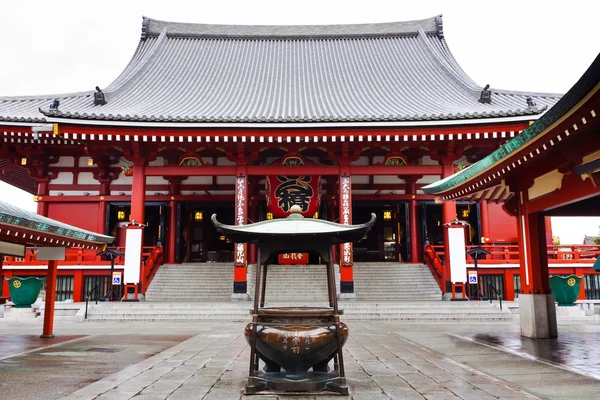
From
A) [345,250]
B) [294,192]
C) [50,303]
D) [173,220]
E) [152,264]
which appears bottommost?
[50,303]

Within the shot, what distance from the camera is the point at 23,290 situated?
48.2ft

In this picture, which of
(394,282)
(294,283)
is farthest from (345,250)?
(394,282)

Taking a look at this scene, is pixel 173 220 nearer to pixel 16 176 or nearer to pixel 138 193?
pixel 138 193

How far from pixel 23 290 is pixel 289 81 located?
13634 mm

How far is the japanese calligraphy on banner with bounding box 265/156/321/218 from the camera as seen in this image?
1727cm

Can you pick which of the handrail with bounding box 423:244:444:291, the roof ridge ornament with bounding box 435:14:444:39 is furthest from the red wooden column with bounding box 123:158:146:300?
the roof ridge ornament with bounding box 435:14:444:39

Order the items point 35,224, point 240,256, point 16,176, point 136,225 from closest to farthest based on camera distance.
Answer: point 35,224
point 136,225
point 240,256
point 16,176

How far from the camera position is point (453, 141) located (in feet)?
53.4

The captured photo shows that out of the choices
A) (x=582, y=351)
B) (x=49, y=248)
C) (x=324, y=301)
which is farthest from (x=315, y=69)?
(x=582, y=351)

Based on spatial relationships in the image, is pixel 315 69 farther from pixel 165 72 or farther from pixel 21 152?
pixel 21 152

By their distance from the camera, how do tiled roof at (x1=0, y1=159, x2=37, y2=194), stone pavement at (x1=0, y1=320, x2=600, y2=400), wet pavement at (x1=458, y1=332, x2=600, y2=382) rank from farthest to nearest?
tiled roof at (x1=0, y1=159, x2=37, y2=194)
wet pavement at (x1=458, y1=332, x2=600, y2=382)
stone pavement at (x1=0, y1=320, x2=600, y2=400)

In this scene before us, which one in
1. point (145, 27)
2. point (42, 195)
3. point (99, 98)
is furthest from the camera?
point (145, 27)

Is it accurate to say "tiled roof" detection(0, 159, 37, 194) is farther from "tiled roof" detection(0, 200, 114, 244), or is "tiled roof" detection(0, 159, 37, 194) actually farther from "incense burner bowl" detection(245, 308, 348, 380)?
"incense burner bowl" detection(245, 308, 348, 380)

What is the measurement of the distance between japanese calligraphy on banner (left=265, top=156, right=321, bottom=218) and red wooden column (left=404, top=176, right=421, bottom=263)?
189 inches
